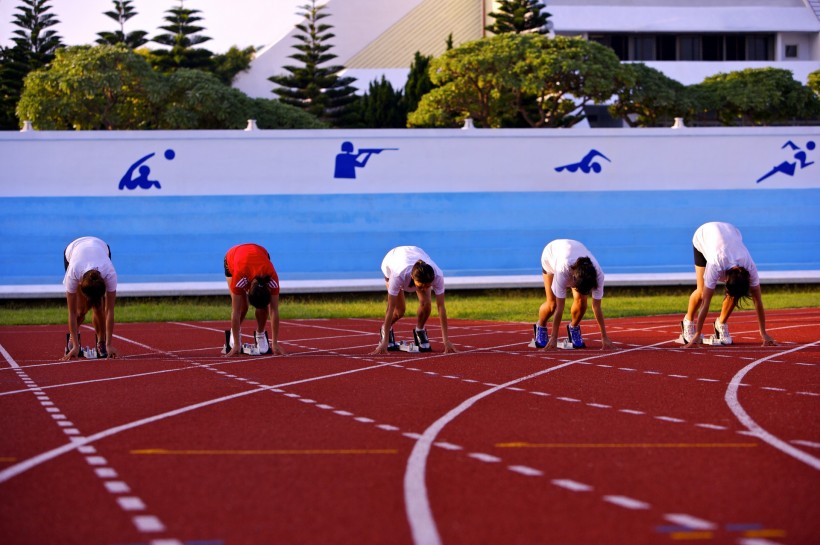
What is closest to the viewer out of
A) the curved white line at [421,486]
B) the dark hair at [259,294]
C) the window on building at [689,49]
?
the curved white line at [421,486]

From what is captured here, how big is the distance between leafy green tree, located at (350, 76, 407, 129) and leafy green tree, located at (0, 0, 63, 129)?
664 inches

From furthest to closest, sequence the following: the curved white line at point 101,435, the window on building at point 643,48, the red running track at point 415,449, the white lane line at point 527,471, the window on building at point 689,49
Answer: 1. the window on building at point 689,49
2. the window on building at point 643,48
3. the curved white line at point 101,435
4. the white lane line at point 527,471
5. the red running track at point 415,449

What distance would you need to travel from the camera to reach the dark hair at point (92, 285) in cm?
1212

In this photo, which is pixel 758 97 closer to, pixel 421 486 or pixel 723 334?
pixel 723 334

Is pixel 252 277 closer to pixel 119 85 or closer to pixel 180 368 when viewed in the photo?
pixel 180 368

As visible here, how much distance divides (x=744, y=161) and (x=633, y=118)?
38880mm

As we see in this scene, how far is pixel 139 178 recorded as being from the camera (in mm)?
24859

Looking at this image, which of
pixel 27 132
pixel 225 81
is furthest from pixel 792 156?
pixel 225 81

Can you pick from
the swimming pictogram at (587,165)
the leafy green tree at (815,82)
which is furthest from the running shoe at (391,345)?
the leafy green tree at (815,82)

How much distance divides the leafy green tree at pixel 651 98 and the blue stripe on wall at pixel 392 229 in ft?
85.4

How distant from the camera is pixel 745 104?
5650 centimetres

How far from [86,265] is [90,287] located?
0.64m

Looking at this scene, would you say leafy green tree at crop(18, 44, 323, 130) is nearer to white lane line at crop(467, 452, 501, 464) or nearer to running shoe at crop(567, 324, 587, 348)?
running shoe at crop(567, 324, 587, 348)

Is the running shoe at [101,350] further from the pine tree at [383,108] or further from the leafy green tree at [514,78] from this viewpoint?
the pine tree at [383,108]
